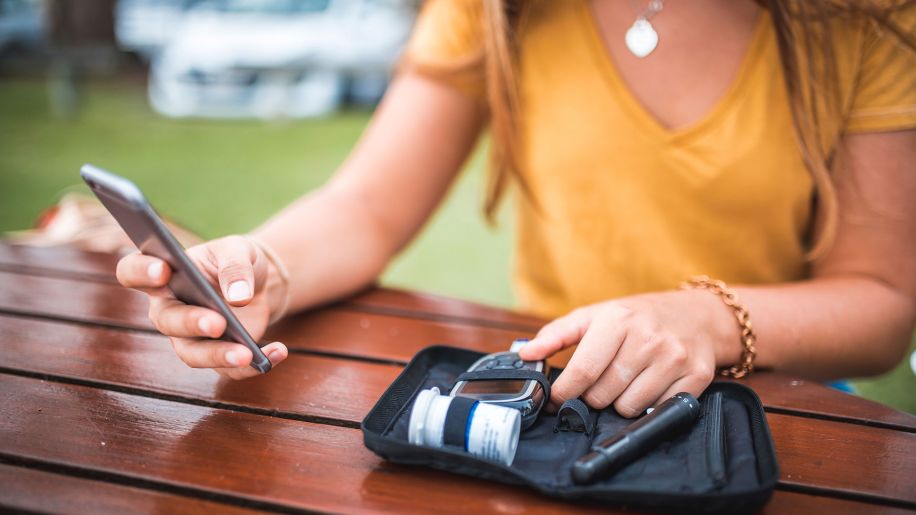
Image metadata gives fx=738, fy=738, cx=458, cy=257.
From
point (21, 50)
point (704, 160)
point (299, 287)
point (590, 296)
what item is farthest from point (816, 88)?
point (21, 50)

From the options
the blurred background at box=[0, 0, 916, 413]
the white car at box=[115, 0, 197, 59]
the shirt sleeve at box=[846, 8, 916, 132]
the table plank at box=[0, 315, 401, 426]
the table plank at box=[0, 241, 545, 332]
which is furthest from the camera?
the white car at box=[115, 0, 197, 59]

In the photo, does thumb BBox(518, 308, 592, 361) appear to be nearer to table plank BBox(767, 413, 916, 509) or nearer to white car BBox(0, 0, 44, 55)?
table plank BBox(767, 413, 916, 509)

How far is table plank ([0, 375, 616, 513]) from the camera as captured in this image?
0.67m

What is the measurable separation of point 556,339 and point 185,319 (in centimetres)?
40

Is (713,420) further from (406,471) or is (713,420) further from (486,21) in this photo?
(486,21)

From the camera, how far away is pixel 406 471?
0.71 meters

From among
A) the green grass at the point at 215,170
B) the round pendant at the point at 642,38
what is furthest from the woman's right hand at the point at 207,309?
the green grass at the point at 215,170

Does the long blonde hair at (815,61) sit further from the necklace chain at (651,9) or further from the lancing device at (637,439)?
the lancing device at (637,439)

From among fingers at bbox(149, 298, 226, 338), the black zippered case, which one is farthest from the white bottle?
fingers at bbox(149, 298, 226, 338)

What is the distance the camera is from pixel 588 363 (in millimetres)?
770

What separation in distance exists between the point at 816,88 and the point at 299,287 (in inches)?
31.3

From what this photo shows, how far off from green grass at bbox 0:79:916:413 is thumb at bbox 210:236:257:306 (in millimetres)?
1860

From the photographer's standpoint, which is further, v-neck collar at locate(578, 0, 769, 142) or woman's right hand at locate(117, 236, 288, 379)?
v-neck collar at locate(578, 0, 769, 142)

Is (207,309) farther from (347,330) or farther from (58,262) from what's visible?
(58,262)
